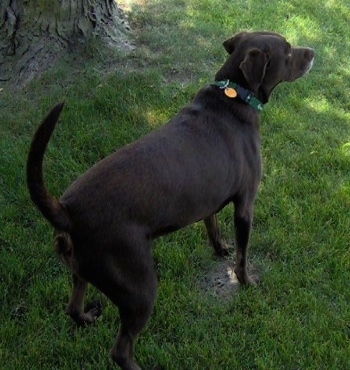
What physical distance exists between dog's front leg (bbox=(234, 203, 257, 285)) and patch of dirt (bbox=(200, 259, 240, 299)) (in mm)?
88

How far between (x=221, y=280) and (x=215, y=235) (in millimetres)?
304

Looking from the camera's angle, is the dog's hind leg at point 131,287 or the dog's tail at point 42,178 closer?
the dog's tail at point 42,178

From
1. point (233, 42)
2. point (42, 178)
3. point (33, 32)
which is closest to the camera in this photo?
point (42, 178)

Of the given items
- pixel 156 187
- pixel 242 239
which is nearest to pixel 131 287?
pixel 156 187

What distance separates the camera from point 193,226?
425 centimetres

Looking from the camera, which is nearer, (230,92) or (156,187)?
(156,187)

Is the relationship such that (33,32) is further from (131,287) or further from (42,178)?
(131,287)

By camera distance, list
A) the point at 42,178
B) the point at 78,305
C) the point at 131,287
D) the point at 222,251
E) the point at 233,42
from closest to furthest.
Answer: the point at 42,178
the point at 131,287
the point at 78,305
the point at 233,42
the point at 222,251

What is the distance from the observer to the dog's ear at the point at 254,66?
342 cm

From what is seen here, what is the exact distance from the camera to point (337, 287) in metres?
3.77

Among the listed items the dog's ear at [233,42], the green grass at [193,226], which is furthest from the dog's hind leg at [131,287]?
the dog's ear at [233,42]

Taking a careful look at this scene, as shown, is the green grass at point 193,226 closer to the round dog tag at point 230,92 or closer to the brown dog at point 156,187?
the brown dog at point 156,187

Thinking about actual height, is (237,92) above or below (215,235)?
above

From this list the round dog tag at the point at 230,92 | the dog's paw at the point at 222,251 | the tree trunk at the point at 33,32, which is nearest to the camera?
the round dog tag at the point at 230,92
